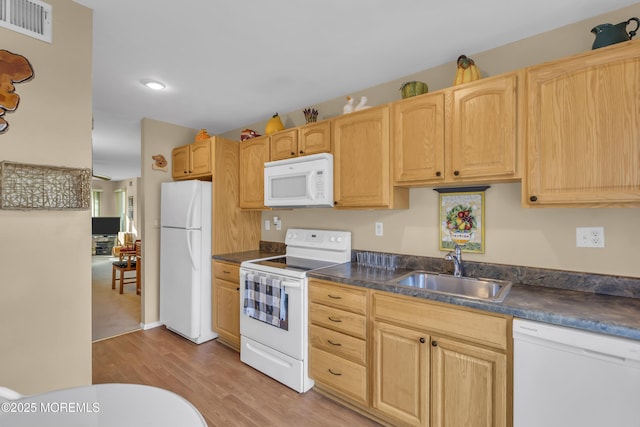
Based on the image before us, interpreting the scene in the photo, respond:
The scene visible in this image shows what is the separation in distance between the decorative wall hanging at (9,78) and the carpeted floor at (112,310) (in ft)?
8.87

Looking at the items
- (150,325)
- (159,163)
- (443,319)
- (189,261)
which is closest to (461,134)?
(443,319)

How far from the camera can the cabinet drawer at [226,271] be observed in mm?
2905

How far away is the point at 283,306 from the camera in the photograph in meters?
2.34

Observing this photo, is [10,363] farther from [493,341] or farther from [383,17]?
[383,17]

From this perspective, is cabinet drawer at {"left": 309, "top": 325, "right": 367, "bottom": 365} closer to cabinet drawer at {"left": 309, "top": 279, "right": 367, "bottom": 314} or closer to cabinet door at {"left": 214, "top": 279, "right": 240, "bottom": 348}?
cabinet drawer at {"left": 309, "top": 279, "right": 367, "bottom": 314}

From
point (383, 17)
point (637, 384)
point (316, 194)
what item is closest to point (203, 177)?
point (316, 194)

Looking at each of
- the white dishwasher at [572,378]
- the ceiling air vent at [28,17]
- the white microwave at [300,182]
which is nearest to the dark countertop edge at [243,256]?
the white microwave at [300,182]

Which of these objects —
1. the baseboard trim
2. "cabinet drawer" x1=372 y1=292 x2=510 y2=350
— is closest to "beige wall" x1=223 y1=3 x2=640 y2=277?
"cabinet drawer" x1=372 y1=292 x2=510 y2=350

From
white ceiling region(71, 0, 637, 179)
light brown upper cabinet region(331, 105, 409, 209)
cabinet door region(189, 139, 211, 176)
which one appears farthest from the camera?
cabinet door region(189, 139, 211, 176)

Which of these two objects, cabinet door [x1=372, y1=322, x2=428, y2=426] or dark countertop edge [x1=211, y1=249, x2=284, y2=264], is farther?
dark countertop edge [x1=211, y1=249, x2=284, y2=264]

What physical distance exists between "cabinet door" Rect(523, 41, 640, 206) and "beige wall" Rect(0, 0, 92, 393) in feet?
8.23

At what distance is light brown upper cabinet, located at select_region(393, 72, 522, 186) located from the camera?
171 cm

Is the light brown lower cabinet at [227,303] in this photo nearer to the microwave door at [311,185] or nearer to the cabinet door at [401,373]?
the microwave door at [311,185]

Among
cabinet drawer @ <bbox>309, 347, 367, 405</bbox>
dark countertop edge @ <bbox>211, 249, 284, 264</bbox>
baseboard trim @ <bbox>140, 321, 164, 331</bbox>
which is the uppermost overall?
dark countertop edge @ <bbox>211, 249, 284, 264</bbox>
